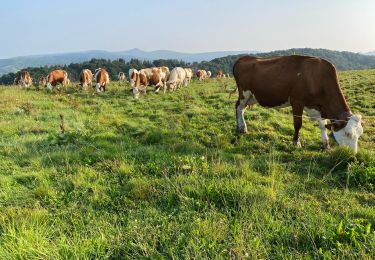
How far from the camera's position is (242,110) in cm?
1048

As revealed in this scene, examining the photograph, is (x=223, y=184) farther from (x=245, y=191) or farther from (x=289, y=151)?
(x=289, y=151)

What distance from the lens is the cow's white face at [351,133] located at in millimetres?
7383

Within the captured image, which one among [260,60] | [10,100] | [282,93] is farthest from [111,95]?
[282,93]

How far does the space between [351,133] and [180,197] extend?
14.1 feet

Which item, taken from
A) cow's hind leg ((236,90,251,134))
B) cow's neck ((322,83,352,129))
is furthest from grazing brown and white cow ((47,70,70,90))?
cow's neck ((322,83,352,129))

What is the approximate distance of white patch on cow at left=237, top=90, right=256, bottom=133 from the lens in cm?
1009

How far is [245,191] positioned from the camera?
498cm

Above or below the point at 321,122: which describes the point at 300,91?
above

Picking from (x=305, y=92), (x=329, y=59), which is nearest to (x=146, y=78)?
(x=305, y=92)

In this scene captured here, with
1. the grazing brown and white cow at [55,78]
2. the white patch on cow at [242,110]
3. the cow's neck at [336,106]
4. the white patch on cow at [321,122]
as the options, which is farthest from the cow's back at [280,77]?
the grazing brown and white cow at [55,78]

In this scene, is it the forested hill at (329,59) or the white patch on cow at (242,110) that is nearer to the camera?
the white patch on cow at (242,110)

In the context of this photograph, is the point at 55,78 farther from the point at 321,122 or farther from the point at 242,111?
the point at 321,122

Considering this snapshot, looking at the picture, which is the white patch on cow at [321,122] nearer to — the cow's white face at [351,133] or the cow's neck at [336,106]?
the cow's neck at [336,106]

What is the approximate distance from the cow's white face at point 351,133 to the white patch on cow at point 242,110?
115 inches
